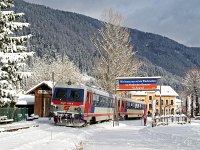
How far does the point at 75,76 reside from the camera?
89000 millimetres

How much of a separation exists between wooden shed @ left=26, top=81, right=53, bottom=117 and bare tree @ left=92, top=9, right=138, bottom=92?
622cm

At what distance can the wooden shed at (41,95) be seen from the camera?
48.9 metres

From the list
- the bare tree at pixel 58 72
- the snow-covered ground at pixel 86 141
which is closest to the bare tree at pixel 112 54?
the snow-covered ground at pixel 86 141

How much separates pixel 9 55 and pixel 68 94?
8.98m

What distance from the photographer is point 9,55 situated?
23.5m

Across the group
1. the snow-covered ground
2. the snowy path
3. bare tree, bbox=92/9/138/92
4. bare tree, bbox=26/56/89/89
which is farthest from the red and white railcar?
bare tree, bbox=26/56/89/89

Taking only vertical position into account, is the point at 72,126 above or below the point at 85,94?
below

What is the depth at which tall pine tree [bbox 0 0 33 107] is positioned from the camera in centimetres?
2348

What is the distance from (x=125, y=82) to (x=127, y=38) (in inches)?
417

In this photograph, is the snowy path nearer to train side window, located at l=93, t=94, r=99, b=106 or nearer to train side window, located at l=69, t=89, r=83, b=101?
train side window, located at l=69, t=89, r=83, b=101

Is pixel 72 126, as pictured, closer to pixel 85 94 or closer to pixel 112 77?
pixel 85 94

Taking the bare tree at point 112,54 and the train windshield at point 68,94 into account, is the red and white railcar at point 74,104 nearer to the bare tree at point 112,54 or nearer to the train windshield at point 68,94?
the train windshield at point 68,94

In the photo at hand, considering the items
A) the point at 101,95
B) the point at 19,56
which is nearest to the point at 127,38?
the point at 101,95

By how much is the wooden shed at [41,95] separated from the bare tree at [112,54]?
20.4 feet
